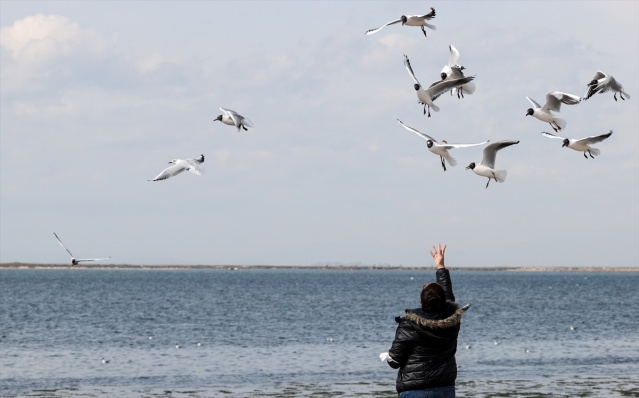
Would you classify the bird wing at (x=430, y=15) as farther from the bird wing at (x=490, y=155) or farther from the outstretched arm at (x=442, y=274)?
the outstretched arm at (x=442, y=274)

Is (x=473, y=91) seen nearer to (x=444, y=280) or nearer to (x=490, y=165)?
(x=490, y=165)

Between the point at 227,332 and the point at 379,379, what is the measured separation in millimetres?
22314

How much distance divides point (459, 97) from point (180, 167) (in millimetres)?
4812

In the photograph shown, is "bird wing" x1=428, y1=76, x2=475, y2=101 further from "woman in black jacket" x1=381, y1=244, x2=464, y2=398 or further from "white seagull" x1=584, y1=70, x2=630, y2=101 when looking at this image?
"woman in black jacket" x1=381, y1=244, x2=464, y2=398

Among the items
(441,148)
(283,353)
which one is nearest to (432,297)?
(441,148)

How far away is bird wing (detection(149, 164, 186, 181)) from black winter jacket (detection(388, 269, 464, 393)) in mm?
8341

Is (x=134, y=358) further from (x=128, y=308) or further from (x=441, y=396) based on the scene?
(x=128, y=308)

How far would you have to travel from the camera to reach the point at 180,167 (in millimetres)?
16969

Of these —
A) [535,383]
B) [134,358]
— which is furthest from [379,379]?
[134,358]

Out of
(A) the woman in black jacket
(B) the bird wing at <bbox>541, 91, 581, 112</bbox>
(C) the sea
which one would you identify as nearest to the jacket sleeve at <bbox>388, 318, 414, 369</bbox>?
(A) the woman in black jacket

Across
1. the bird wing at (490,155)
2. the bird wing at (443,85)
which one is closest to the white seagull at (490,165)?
the bird wing at (490,155)

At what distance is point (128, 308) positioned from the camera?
246 feet

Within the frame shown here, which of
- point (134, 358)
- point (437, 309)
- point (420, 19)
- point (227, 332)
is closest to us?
point (437, 309)

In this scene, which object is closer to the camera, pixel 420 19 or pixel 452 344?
pixel 452 344
